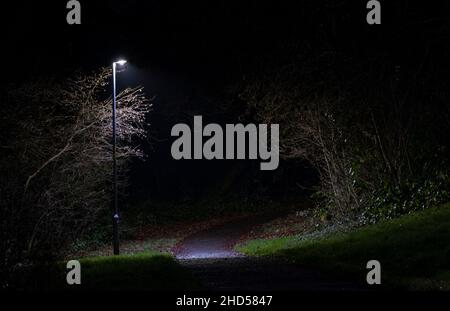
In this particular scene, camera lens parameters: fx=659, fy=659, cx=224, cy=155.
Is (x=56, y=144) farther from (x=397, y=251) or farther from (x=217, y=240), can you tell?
(x=397, y=251)

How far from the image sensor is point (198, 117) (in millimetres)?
40031

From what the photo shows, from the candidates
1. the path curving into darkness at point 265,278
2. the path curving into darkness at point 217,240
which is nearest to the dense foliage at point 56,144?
the path curving into darkness at point 217,240

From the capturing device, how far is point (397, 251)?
612 inches

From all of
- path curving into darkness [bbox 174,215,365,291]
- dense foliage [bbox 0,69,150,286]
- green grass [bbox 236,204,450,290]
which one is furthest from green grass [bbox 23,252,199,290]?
green grass [bbox 236,204,450,290]

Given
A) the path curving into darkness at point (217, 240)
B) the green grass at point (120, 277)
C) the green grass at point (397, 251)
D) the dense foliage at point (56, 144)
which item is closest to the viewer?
the green grass at point (120, 277)

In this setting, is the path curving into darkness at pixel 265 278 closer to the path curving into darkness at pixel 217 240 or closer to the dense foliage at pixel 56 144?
the dense foliage at pixel 56 144

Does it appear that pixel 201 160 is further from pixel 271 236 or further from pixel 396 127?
pixel 396 127

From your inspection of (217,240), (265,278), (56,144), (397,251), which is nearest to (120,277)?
(265,278)

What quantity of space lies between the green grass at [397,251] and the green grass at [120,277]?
12.1 ft

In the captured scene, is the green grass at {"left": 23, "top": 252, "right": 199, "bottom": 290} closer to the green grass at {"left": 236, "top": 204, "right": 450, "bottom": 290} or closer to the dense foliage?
the dense foliage

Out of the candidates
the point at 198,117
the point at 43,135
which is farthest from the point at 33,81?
the point at 198,117

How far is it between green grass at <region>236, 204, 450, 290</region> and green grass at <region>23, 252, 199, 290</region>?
12.1 feet

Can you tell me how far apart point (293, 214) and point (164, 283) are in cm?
2151

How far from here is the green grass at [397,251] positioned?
12.9 m
